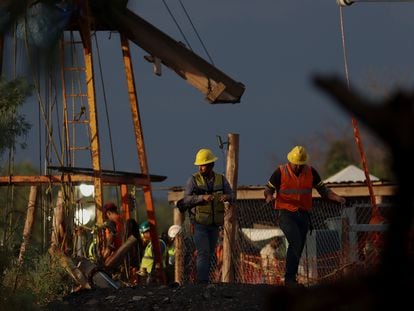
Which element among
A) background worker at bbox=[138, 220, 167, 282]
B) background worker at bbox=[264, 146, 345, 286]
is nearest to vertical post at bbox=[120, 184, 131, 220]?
background worker at bbox=[138, 220, 167, 282]

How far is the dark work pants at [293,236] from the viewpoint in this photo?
13859 mm

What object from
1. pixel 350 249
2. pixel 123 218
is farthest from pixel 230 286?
pixel 123 218

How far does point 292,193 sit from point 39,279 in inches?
113

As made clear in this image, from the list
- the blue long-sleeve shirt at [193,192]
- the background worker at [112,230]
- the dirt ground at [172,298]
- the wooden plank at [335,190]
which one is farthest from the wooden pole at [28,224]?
the wooden plank at [335,190]

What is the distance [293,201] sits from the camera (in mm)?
13914

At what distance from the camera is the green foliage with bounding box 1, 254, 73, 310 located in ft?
39.4

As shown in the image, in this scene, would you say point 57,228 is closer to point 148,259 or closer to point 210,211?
point 210,211

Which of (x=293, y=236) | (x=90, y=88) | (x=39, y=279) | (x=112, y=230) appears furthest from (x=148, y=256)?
(x=39, y=279)

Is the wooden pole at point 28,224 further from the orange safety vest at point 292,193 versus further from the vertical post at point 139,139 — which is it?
the orange safety vest at point 292,193

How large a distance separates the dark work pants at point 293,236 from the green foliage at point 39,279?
2.49 m

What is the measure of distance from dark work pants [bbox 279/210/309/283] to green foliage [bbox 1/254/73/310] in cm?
249

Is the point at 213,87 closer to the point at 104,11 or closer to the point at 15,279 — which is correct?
the point at 104,11

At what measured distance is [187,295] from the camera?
12555mm

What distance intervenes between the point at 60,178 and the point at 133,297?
18.7 feet
